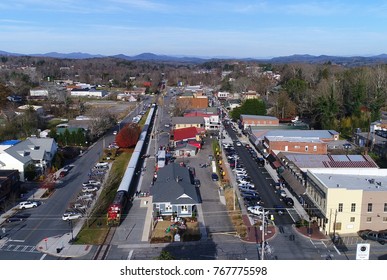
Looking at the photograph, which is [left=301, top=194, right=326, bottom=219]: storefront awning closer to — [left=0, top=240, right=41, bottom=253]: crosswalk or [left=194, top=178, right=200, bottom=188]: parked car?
[left=194, top=178, right=200, bottom=188]: parked car

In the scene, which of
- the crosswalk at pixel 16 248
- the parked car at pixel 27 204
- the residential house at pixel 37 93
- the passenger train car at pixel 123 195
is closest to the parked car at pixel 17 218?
the parked car at pixel 27 204

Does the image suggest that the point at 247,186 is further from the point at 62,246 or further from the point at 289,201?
the point at 62,246

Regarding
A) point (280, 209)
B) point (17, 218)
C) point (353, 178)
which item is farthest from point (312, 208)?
point (17, 218)

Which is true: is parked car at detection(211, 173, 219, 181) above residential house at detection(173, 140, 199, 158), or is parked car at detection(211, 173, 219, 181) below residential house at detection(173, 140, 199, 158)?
below

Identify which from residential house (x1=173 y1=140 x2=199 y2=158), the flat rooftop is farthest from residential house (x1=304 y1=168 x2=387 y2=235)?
residential house (x1=173 y1=140 x2=199 y2=158)

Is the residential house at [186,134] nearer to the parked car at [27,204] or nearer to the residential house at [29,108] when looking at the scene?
the parked car at [27,204]

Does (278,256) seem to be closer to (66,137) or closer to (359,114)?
(66,137)

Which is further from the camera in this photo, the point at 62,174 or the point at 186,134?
the point at 186,134
